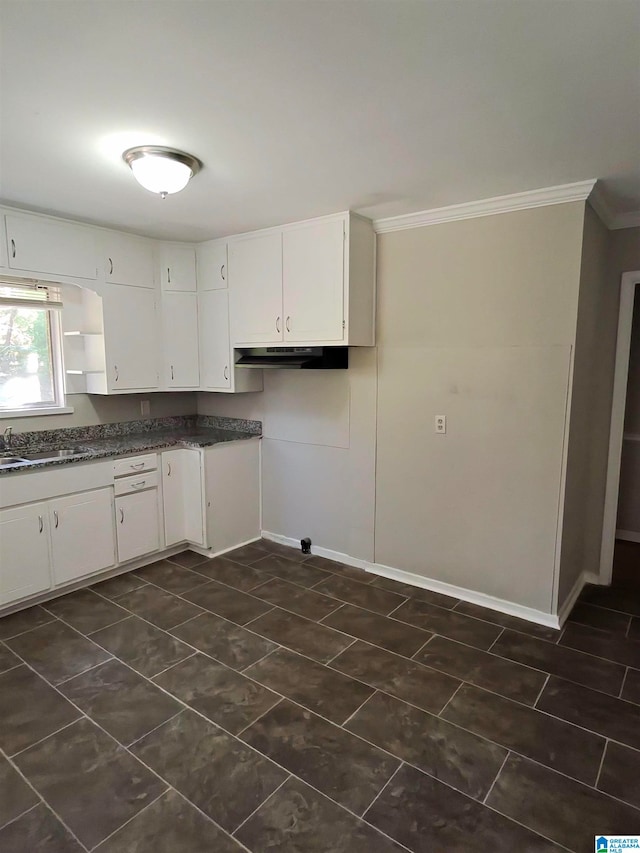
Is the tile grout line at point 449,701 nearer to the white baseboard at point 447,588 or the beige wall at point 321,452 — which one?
the white baseboard at point 447,588

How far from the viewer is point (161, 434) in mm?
4379

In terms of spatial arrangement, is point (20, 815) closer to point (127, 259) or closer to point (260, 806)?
point (260, 806)

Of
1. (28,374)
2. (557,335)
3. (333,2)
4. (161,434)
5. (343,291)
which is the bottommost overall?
(161,434)

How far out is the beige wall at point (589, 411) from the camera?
2.87 meters

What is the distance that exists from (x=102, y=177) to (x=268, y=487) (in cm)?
264

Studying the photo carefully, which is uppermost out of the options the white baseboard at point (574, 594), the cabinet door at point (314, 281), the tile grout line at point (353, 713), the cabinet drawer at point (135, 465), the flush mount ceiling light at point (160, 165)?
the flush mount ceiling light at point (160, 165)

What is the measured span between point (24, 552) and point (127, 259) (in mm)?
2200

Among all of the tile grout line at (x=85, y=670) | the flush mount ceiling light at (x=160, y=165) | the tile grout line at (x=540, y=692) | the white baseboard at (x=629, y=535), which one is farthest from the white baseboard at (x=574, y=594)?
the flush mount ceiling light at (x=160, y=165)

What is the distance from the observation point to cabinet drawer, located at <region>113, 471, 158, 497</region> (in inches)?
141

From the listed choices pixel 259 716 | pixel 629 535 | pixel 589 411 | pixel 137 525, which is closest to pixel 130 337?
pixel 137 525

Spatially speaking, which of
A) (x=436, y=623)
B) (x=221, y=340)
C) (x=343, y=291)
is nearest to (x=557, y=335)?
(x=343, y=291)

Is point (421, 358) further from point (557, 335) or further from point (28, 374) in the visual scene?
point (28, 374)

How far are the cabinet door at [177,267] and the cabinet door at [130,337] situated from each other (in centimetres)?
19

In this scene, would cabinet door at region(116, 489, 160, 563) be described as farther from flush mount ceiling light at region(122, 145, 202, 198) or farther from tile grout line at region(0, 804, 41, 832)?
flush mount ceiling light at region(122, 145, 202, 198)
